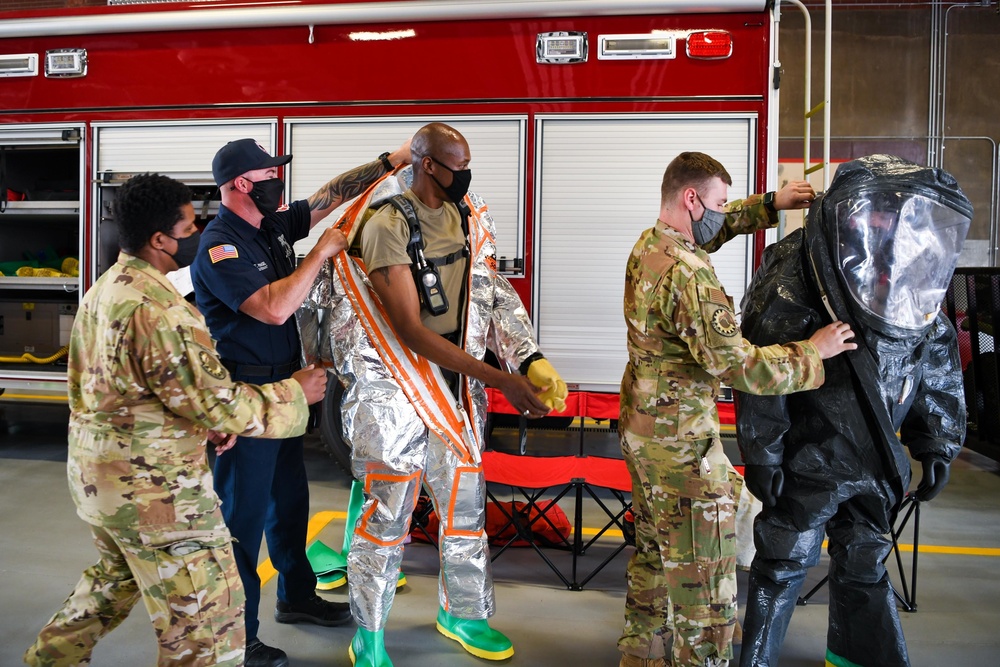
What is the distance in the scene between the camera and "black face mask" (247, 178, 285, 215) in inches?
113

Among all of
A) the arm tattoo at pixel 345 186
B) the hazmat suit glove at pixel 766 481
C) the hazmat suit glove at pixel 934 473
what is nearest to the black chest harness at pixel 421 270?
the arm tattoo at pixel 345 186

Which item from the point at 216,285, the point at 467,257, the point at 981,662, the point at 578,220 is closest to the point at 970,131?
the point at 578,220

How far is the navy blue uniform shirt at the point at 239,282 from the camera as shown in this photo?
274 centimetres

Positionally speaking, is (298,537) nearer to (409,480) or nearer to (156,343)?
(409,480)

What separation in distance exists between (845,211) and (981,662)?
6.43 ft

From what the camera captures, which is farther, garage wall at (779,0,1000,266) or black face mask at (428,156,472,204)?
garage wall at (779,0,1000,266)

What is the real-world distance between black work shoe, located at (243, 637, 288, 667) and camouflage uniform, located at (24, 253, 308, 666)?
0.82 meters

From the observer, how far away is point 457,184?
2828mm

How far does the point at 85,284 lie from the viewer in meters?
5.67

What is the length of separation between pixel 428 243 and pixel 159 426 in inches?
45.3

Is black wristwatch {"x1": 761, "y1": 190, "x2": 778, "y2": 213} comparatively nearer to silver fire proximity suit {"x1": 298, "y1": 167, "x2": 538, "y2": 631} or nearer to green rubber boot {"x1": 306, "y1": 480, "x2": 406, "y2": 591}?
silver fire proximity suit {"x1": 298, "y1": 167, "x2": 538, "y2": 631}

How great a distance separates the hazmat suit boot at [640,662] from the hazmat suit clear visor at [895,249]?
1.40 metres

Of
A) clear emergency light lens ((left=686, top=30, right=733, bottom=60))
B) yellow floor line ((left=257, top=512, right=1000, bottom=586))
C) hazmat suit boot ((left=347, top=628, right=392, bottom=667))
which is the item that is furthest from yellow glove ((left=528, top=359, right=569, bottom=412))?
clear emergency light lens ((left=686, top=30, right=733, bottom=60))

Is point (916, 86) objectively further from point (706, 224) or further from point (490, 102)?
point (706, 224)
